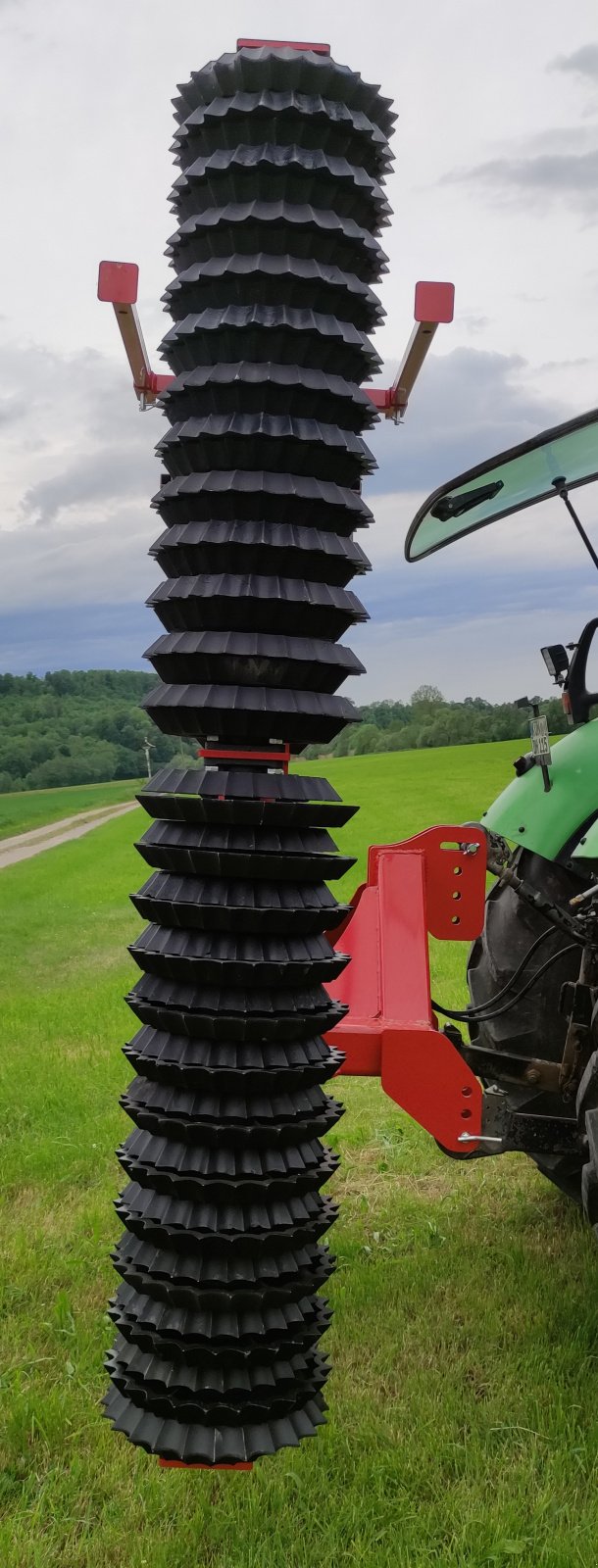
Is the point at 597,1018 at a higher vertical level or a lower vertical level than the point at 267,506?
lower

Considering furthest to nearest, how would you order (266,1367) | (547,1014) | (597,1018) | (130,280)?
(547,1014)
(597,1018)
(130,280)
(266,1367)

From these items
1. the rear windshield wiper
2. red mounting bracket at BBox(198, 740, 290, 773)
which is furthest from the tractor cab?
red mounting bracket at BBox(198, 740, 290, 773)

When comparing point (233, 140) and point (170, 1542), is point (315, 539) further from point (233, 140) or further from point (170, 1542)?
point (170, 1542)

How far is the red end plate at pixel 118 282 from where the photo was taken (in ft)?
6.72

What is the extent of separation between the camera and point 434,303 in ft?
7.30

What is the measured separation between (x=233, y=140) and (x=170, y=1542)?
8.55ft

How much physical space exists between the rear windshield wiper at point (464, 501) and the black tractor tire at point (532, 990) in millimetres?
1118

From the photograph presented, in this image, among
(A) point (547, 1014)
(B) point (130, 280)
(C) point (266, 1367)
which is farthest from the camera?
(A) point (547, 1014)

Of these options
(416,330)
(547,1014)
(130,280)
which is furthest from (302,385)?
(547,1014)

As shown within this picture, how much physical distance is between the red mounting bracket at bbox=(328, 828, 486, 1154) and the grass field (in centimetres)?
70

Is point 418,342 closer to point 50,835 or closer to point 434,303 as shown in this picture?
point 434,303

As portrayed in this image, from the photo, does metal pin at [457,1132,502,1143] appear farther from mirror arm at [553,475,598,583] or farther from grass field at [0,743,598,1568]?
mirror arm at [553,475,598,583]

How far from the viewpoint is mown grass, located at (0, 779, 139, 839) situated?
45.1 m

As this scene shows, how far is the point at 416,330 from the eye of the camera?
229 cm
